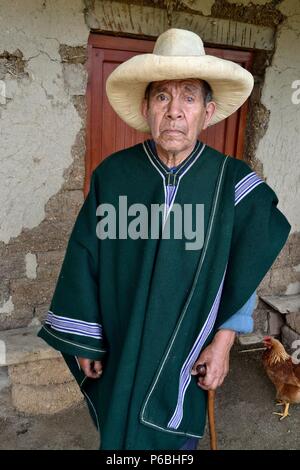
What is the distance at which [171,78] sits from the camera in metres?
1.73

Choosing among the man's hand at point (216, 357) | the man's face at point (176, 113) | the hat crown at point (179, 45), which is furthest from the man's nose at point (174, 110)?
the man's hand at point (216, 357)

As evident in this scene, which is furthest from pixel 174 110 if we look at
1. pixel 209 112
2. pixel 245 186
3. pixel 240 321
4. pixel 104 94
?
Result: pixel 104 94

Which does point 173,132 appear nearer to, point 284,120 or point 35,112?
point 35,112

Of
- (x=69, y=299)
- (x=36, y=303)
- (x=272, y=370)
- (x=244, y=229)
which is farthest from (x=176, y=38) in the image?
(x=272, y=370)

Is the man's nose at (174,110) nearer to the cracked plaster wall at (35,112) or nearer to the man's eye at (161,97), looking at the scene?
the man's eye at (161,97)

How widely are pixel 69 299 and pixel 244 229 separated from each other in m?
0.78

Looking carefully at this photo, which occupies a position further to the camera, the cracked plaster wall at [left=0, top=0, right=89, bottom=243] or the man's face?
the cracked plaster wall at [left=0, top=0, right=89, bottom=243]

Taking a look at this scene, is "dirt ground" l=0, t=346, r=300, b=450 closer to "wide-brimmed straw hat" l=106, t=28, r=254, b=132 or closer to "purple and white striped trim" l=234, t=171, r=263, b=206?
"purple and white striped trim" l=234, t=171, r=263, b=206

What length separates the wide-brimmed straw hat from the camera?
66.1 inches

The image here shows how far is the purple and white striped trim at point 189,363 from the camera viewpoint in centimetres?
185

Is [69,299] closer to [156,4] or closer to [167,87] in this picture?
[167,87]

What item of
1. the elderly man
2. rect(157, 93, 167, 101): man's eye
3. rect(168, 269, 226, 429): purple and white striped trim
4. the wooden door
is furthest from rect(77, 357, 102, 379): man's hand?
the wooden door
